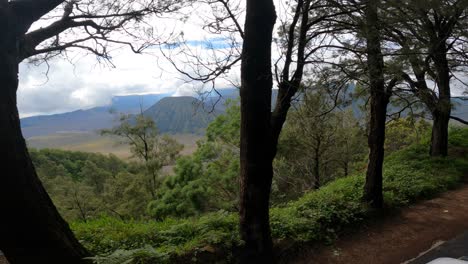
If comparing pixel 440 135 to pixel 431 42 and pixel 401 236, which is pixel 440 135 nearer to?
pixel 431 42

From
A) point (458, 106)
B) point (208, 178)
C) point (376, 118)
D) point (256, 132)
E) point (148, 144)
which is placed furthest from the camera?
point (148, 144)

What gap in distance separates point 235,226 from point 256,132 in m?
1.82

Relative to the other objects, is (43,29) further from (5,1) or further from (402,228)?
(402,228)

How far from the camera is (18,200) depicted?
3.04 m

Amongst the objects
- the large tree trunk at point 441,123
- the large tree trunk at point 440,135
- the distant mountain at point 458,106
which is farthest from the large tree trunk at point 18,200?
the large tree trunk at point 440,135

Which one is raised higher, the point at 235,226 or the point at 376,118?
the point at 376,118

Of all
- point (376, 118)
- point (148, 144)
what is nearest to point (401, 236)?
point (376, 118)

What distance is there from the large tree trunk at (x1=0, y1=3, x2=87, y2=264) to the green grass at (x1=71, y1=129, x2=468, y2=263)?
0.72 m

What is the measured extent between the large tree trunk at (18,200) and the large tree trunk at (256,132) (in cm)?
240

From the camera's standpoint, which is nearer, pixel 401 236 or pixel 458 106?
pixel 401 236

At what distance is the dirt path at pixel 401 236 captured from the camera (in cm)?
594

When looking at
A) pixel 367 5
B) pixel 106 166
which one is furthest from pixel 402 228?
pixel 106 166

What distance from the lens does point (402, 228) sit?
714cm

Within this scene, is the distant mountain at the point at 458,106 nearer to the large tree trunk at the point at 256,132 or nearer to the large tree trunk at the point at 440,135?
the large tree trunk at the point at 440,135
